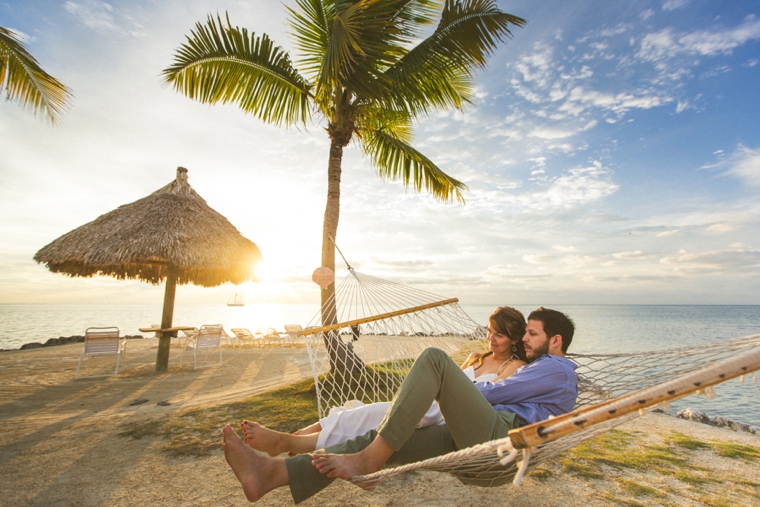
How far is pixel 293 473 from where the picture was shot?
1.23 meters

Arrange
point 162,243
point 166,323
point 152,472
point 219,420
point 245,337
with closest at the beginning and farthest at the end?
point 152,472 → point 219,420 → point 162,243 → point 166,323 → point 245,337

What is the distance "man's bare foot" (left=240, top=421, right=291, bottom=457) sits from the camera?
140 cm

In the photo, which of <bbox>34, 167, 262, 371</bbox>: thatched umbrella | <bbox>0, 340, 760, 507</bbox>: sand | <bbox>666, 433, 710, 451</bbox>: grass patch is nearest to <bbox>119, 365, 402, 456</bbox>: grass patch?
<bbox>0, 340, 760, 507</bbox>: sand

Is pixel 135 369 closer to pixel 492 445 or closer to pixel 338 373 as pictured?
pixel 338 373

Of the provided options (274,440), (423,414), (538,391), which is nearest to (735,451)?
(538,391)

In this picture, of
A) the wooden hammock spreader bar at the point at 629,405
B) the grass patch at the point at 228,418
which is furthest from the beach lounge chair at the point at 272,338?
the wooden hammock spreader bar at the point at 629,405

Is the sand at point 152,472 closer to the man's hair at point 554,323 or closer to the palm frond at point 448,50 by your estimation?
the man's hair at point 554,323

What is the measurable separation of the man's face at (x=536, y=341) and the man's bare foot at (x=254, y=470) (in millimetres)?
1041

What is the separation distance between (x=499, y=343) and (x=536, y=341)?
10.2 inches

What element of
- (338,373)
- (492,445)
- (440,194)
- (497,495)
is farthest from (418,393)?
(440,194)

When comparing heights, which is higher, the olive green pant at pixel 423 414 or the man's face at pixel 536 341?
the man's face at pixel 536 341

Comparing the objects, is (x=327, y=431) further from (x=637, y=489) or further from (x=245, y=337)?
(x=245, y=337)

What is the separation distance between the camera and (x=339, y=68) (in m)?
3.55

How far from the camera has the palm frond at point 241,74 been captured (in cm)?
→ 380
